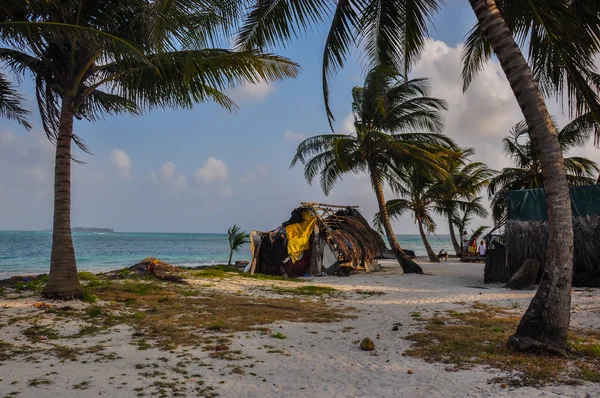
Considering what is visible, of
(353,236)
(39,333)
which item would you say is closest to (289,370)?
(39,333)

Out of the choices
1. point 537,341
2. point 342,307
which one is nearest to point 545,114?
point 537,341

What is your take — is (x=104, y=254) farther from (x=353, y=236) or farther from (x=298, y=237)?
(x=353, y=236)

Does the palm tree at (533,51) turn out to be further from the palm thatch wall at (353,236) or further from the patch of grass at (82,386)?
the palm thatch wall at (353,236)

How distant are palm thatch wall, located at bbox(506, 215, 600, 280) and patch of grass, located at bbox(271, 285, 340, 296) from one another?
17.4 ft

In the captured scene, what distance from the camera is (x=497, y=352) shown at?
4.95m

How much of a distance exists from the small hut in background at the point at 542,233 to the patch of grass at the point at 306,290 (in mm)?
5225

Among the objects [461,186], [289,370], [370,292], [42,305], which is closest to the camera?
[289,370]

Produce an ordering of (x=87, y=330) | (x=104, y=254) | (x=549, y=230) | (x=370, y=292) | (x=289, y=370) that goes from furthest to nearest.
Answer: (x=104, y=254), (x=370, y=292), (x=87, y=330), (x=549, y=230), (x=289, y=370)

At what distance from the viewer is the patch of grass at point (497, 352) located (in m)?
4.13

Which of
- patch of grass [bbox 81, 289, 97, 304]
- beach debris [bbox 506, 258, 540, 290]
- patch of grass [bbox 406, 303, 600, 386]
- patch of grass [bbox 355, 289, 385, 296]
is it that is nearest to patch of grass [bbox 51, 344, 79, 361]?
patch of grass [bbox 81, 289, 97, 304]

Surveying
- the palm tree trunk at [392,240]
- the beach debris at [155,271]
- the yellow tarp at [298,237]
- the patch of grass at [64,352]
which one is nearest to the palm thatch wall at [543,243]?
the palm tree trunk at [392,240]

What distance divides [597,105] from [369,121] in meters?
11.9

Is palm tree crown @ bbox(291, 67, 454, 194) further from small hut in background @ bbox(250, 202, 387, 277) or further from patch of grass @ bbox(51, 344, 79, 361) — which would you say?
patch of grass @ bbox(51, 344, 79, 361)

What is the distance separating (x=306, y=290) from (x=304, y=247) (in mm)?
5058
